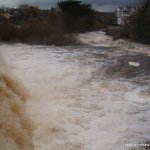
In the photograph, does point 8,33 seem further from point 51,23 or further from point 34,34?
point 51,23

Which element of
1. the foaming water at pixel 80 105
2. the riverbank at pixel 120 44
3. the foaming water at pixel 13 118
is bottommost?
the riverbank at pixel 120 44

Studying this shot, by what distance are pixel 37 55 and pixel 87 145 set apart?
24.7ft

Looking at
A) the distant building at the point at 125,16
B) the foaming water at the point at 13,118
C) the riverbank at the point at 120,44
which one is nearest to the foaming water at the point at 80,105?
the foaming water at the point at 13,118

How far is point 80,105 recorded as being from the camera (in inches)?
308

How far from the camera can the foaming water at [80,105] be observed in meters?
6.12

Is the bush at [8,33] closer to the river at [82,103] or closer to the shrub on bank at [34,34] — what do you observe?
the shrub on bank at [34,34]

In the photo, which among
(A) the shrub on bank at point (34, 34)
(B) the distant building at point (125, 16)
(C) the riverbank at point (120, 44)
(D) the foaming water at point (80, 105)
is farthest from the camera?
(B) the distant building at point (125, 16)

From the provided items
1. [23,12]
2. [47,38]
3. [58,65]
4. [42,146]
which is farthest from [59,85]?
[23,12]

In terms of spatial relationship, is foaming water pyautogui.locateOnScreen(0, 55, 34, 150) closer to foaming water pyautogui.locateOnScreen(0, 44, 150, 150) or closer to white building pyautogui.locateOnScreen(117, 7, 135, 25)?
foaming water pyautogui.locateOnScreen(0, 44, 150, 150)

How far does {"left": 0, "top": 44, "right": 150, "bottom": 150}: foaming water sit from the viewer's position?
6.12 meters

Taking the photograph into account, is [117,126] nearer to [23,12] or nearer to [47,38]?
[47,38]

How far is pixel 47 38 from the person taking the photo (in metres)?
19.2

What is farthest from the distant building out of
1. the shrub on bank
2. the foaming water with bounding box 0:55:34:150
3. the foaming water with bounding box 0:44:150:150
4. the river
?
the foaming water with bounding box 0:55:34:150

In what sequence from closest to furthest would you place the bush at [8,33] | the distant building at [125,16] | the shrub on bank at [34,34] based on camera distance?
1. the shrub on bank at [34,34]
2. the bush at [8,33]
3. the distant building at [125,16]
